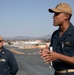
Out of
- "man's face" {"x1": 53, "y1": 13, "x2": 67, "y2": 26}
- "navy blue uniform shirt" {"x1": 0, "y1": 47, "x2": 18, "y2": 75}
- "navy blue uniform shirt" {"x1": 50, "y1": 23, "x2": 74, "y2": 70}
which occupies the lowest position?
"navy blue uniform shirt" {"x1": 0, "y1": 47, "x2": 18, "y2": 75}

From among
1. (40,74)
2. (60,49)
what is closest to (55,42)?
(60,49)

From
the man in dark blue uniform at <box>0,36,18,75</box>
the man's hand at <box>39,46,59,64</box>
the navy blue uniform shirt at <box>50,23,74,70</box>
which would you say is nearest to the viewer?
the man's hand at <box>39,46,59,64</box>

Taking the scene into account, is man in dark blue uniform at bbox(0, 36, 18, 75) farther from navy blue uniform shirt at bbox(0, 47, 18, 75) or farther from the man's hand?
the man's hand

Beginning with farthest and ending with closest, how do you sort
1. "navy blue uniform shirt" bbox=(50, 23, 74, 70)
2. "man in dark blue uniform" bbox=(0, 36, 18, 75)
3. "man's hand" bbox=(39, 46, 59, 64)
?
"man in dark blue uniform" bbox=(0, 36, 18, 75) → "navy blue uniform shirt" bbox=(50, 23, 74, 70) → "man's hand" bbox=(39, 46, 59, 64)

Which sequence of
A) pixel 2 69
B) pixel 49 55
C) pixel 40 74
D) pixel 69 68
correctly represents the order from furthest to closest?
1. pixel 40 74
2. pixel 2 69
3. pixel 69 68
4. pixel 49 55

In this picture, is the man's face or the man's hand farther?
the man's face

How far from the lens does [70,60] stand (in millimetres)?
3879

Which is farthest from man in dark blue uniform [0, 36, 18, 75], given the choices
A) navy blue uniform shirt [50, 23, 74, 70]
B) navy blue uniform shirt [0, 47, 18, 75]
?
navy blue uniform shirt [50, 23, 74, 70]

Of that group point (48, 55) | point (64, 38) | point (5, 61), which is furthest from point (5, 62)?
point (48, 55)

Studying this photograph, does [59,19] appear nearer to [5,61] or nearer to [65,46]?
[65,46]

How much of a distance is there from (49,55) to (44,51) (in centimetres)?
8

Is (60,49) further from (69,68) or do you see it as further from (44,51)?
(44,51)

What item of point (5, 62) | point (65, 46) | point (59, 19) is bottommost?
point (5, 62)

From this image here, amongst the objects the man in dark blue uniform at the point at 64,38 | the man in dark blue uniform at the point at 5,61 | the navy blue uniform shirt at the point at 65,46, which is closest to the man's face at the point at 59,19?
the man in dark blue uniform at the point at 64,38
